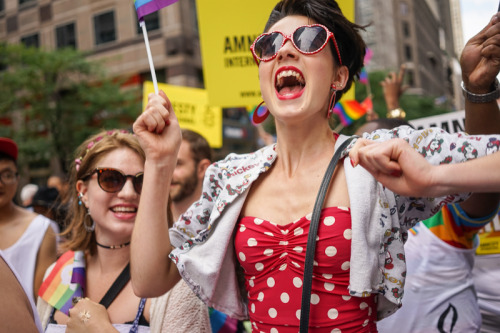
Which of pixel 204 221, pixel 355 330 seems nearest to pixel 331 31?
pixel 204 221

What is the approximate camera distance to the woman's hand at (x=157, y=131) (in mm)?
1570

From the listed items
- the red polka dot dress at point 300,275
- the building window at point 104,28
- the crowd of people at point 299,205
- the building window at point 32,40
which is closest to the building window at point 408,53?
the building window at point 104,28

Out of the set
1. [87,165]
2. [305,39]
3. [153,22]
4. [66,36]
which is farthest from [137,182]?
[66,36]

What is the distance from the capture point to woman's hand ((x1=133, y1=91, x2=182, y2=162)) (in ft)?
5.15

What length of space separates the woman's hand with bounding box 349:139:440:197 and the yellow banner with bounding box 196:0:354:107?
2173mm

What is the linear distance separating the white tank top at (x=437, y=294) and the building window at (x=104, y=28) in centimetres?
2039

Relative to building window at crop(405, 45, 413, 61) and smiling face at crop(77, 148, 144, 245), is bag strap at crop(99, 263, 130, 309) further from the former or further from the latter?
building window at crop(405, 45, 413, 61)

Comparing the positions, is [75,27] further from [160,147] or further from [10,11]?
[160,147]

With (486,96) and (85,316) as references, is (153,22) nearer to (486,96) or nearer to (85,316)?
(85,316)

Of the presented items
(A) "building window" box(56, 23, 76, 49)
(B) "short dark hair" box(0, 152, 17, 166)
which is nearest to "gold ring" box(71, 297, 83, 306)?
(B) "short dark hair" box(0, 152, 17, 166)

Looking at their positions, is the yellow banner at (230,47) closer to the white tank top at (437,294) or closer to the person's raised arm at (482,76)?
the white tank top at (437,294)

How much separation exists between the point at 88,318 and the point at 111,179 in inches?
26.0

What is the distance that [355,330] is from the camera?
145 cm

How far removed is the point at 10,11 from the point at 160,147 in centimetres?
2527
